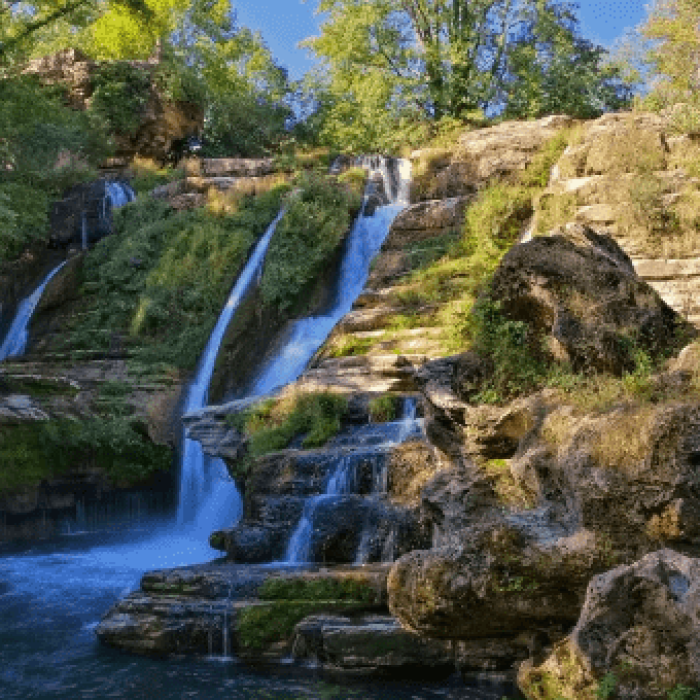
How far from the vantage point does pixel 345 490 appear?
37.8 ft

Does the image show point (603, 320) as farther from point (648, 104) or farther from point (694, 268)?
point (648, 104)

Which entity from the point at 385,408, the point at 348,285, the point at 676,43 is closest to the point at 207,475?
the point at 385,408

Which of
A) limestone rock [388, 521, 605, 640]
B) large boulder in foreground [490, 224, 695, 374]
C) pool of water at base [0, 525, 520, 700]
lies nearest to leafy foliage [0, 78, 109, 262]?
pool of water at base [0, 525, 520, 700]

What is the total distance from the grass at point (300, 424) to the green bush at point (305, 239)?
605cm

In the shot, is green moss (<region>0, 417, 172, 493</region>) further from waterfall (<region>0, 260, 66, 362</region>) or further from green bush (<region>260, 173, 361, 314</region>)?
waterfall (<region>0, 260, 66, 362</region>)

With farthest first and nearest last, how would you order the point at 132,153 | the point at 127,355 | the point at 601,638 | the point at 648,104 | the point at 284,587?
the point at 132,153, the point at 648,104, the point at 127,355, the point at 284,587, the point at 601,638

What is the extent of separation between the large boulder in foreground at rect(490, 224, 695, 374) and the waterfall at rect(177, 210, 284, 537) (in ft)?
21.2

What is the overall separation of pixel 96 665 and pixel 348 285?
41.2 feet

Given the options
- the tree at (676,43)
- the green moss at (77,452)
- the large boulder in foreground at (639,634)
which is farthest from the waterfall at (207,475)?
the tree at (676,43)

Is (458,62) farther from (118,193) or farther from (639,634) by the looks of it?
(639,634)

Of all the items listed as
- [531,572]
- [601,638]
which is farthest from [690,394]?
[601,638]

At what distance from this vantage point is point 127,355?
20047 millimetres

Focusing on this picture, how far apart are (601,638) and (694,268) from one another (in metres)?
9.47

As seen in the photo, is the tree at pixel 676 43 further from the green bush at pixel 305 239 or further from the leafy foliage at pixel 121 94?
the leafy foliage at pixel 121 94
